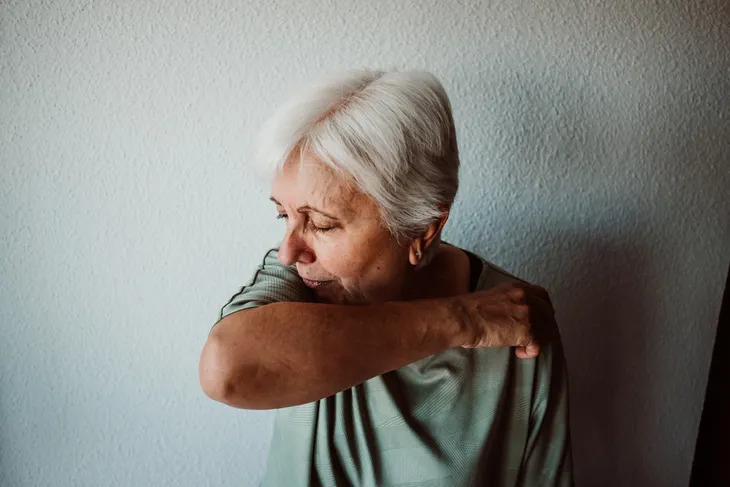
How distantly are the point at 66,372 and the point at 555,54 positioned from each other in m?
1.25

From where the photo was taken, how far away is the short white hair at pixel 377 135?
74 centimetres

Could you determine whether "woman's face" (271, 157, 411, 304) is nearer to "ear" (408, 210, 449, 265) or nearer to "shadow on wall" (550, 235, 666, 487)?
"ear" (408, 210, 449, 265)

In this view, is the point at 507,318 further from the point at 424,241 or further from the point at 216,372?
the point at 216,372

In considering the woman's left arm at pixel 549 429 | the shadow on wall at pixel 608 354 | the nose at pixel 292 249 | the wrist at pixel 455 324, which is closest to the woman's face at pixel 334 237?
the nose at pixel 292 249

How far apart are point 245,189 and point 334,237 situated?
41cm

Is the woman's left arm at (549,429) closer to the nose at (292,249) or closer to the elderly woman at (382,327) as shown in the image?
the elderly woman at (382,327)

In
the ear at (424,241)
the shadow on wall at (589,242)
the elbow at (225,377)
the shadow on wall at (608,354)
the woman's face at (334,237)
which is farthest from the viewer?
the shadow on wall at (608,354)

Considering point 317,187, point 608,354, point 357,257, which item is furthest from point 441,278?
point 608,354

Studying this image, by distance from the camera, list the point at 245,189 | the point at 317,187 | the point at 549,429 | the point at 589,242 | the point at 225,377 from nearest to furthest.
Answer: the point at 225,377 → the point at 317,187 → the point at 549,429 → the point at 245,189 → the point at 589,242

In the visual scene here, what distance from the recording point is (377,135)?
74 cm

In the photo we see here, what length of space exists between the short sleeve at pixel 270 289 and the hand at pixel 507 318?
0.81 feet

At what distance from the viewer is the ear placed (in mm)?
862

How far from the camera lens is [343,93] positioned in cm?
77

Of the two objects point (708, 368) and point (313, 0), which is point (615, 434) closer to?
point (708, 368)
